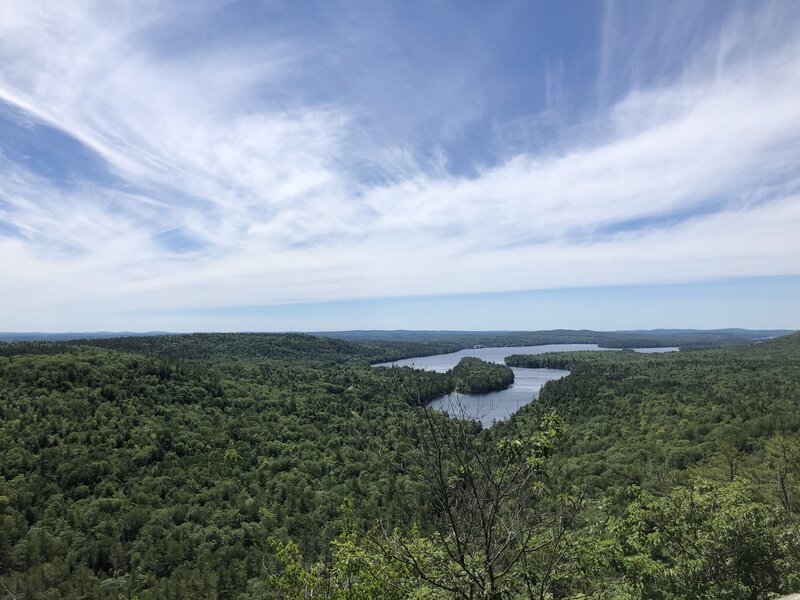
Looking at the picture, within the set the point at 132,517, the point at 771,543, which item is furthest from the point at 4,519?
the point at 771,543

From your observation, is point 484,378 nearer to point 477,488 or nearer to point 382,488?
point 382,488

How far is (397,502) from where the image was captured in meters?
54.5

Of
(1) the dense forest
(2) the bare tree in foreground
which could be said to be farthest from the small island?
(2) the bare tree in foreground

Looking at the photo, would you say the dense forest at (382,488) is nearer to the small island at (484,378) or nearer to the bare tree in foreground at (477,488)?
the bare tree in foreground at (477,488)

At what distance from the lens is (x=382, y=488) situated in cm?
6066

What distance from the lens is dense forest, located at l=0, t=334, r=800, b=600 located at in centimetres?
711

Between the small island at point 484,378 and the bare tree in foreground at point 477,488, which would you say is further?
the small island at point 484,378

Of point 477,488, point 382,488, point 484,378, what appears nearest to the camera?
point 477,488

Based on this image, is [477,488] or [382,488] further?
[382,488]

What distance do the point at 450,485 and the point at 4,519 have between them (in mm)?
63089

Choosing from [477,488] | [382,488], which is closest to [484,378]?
[382,488]

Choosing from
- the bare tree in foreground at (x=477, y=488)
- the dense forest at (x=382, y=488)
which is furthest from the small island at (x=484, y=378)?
the bare tree in foreground at (x=477, y=488)

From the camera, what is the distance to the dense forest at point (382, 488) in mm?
7109

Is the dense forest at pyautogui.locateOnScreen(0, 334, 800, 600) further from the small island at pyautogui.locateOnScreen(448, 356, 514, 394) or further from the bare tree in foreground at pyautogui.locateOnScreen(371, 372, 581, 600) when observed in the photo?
the small island at pyautogui.locateOnScreen(448, 356, 514, 394)
